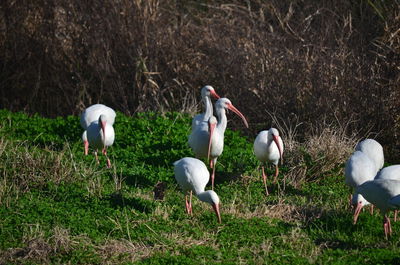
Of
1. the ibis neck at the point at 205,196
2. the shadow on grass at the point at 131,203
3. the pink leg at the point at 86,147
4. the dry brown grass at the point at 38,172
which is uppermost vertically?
the ibis neck at the point at 205,196

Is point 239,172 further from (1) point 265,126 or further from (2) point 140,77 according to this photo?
(2) point 140,77

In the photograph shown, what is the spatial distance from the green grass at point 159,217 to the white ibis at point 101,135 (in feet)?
0.64

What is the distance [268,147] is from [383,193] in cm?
199

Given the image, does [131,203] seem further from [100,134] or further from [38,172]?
[100,134]

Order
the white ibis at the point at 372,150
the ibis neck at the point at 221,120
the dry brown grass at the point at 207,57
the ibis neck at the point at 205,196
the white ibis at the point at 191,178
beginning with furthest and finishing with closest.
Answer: the dry brown grass at the point at 207,57, the ibis neck at the point at 221,120, the white ibis at the point at 372,150, the white ibis at the point at 191,178, the ibis neck at the point at 205,196

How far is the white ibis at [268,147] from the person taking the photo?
8664mm

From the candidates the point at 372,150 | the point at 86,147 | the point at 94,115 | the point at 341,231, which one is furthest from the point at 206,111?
the point at 341,231

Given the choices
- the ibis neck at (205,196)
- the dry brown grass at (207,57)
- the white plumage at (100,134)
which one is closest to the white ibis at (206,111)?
the dry brown grass at (207,57)

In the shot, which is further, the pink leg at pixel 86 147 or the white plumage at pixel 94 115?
the white plumage at pixel 94 115

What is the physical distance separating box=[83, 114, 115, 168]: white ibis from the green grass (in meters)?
0.20

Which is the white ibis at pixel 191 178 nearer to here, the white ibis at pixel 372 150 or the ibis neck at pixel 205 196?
the ibis neck at pixel 205 196

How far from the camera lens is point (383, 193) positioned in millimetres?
7023

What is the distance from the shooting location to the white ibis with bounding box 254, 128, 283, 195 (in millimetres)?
8664

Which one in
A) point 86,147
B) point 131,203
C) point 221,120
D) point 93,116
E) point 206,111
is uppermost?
point 221,120
